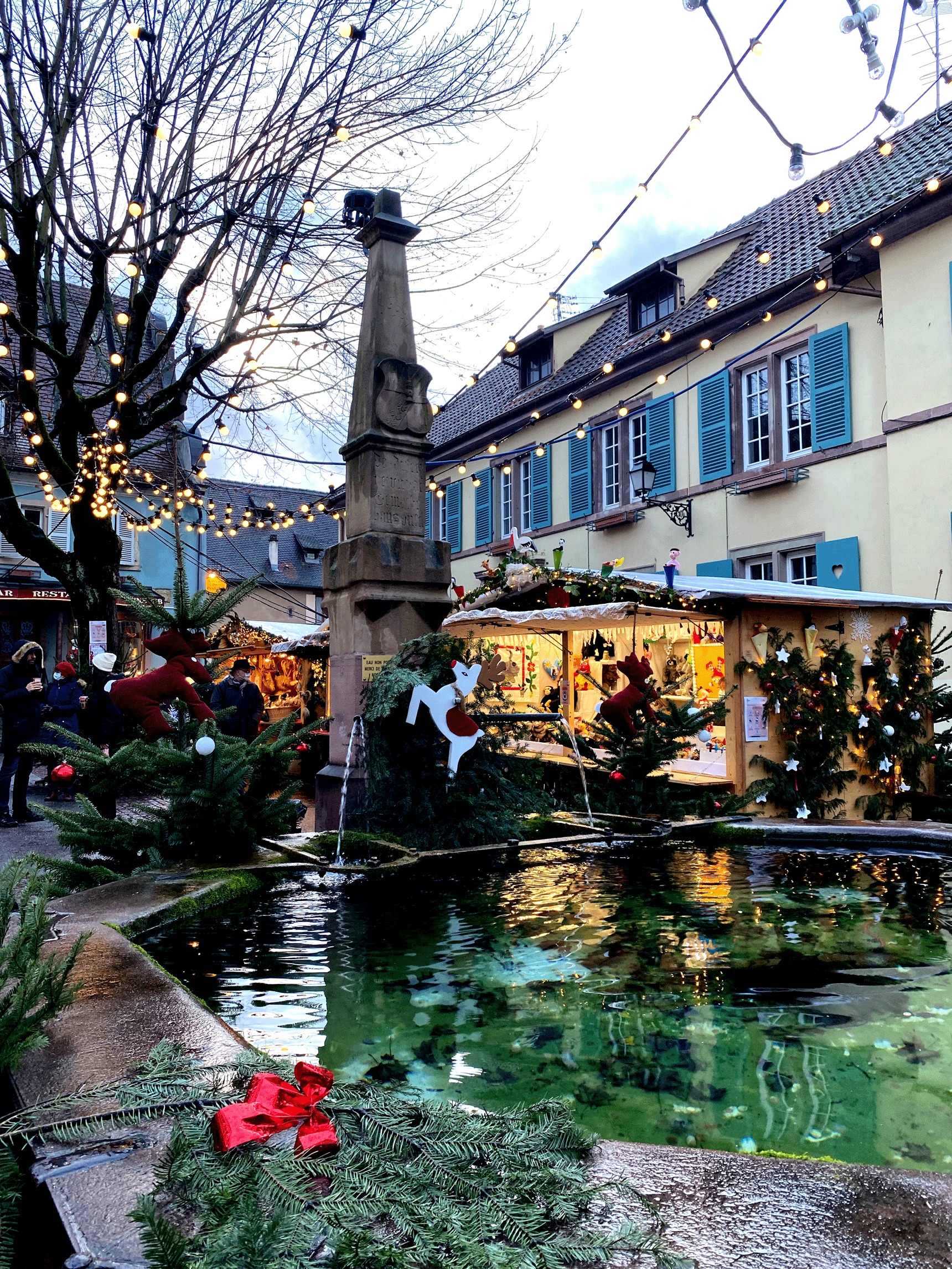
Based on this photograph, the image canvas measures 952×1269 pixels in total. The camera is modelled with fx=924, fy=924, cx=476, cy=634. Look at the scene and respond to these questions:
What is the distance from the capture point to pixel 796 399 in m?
14.5

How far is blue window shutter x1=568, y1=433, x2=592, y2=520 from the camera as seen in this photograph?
62.3 ft

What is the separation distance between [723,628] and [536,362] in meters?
13.6

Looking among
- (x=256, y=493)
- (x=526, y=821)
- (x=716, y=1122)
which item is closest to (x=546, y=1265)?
(x=716, y=1122)

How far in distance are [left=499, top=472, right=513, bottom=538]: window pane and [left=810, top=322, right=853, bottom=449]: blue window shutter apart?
917 cm

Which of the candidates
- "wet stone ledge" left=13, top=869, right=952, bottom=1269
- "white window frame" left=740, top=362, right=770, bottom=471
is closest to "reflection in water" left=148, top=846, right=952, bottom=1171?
"wet stone ledge" left=13, top=869, right=952, bottom=1269

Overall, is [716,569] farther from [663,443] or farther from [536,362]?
[536,362]

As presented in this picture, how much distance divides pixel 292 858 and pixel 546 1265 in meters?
4.60

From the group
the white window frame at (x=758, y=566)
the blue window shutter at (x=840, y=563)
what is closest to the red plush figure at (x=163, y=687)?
the blue window shutter at (x=840, y=563)

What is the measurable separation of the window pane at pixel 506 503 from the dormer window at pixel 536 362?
2269 mm

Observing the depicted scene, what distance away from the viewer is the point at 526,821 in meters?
7.18

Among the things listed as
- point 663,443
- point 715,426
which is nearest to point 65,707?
point 715,426

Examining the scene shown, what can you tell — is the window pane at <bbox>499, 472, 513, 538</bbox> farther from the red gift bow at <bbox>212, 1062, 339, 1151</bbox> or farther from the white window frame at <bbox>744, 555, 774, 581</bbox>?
the red gift bow at <bbox>212, 1062, 339, 1151</bbox>

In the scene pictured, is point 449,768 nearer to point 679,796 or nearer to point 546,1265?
point 679,796

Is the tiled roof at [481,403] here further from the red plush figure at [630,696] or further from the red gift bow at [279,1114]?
the red gift bow at [279,1114]
